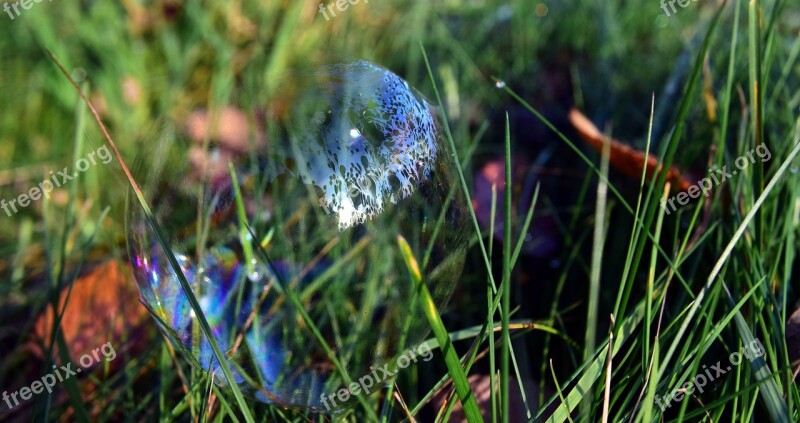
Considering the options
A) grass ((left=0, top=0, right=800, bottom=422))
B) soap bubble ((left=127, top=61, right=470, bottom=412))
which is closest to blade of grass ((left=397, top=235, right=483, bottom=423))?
grass ((left=0, top=0, right=800, bottom=422))

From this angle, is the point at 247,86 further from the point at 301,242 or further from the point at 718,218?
the point at 718,218

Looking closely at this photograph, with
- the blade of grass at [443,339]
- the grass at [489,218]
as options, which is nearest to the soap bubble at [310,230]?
the grass at [489,218]

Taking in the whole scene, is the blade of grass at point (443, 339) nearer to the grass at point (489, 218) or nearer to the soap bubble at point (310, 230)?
the grass at point (489, 218)

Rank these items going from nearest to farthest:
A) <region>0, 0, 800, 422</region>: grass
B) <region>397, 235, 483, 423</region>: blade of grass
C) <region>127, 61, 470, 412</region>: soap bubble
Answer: <region>397, 235, 483, 423</region>: blade of grass → <region>0, 0, 800, 422</region>: grass → <region>127, 61, 470, 412</region>: soap bubble

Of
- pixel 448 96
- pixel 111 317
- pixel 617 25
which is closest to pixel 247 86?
pixel 111 317

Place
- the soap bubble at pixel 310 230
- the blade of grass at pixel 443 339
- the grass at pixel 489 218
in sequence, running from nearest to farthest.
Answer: the blade of grass at pixel 443 339 < the grass at pixel 489 218 < the soap bubble at pixel 310 230

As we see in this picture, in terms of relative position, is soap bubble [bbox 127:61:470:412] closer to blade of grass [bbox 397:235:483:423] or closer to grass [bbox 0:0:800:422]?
grass [bbox 0:0:800:422]
